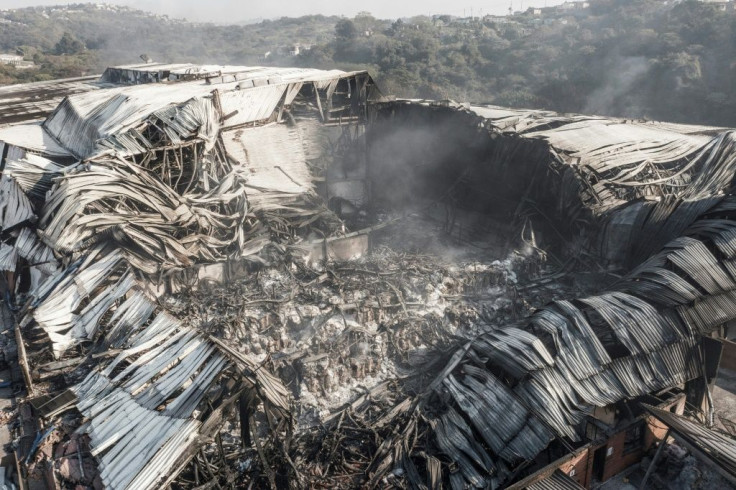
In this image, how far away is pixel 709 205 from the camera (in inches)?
539

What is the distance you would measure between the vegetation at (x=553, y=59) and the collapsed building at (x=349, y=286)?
18422mm

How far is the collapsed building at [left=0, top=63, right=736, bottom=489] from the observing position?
9.36 m

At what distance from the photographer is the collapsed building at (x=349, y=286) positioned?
9.36 meters

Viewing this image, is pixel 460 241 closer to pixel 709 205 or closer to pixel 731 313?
pixel 709 205

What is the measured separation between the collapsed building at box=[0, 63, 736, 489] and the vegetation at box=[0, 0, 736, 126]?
1842 centimetres

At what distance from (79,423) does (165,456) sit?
382 cm

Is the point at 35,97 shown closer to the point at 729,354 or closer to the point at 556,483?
the point at 556,483

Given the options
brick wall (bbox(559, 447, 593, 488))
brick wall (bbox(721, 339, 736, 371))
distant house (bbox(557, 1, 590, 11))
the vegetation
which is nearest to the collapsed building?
brick wall (bbox(559, 447, 593, 488))

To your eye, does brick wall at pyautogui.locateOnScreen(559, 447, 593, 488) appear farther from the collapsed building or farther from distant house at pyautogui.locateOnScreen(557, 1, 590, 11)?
distant house at pyautogui.locateOnScreen(557, 1, 590, 11)

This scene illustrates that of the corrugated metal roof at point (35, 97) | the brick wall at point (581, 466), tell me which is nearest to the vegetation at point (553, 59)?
the corrugated metal roof at point (35, 97)

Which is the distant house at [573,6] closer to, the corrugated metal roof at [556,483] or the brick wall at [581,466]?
the brick wall at [581,466]

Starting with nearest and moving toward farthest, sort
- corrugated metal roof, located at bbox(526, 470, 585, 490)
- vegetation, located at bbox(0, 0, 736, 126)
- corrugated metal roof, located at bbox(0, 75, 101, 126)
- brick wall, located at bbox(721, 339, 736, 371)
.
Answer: corrugated metal roof, located at bbox(526, 470, 585, 490)
brick wall, located at bbox(721, 339, 736, 371)
corrugated metal roof, located at bbox(0, 75, 101, 126)
vegetation, located at bbox(0, 0, 736, 126)

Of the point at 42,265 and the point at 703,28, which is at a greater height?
the point at 703,28

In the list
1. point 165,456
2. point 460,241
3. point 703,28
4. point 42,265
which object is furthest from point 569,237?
point 703,28
